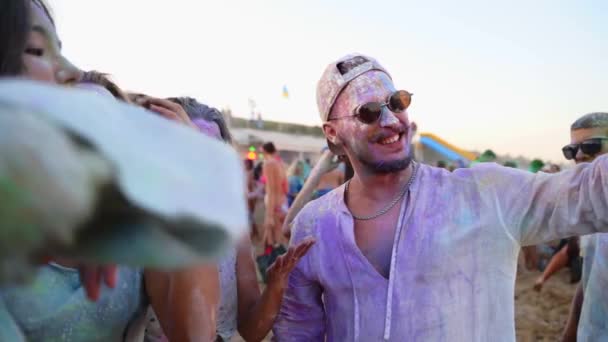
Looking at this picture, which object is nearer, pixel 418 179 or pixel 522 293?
pixel 418 179

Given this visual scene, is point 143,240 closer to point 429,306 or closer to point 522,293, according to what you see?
point 429,306

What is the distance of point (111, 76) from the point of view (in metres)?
1.35

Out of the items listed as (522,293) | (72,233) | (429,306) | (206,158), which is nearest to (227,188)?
(206,158)

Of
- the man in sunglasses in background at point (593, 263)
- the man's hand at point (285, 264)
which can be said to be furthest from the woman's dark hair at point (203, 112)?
the man in sunglasses in background at point (593, 263)

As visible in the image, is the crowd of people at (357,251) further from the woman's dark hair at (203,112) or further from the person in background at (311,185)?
the person in background at (311,185)

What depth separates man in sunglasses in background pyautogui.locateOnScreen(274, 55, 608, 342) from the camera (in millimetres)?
1551

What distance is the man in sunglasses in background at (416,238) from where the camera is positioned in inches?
61.1

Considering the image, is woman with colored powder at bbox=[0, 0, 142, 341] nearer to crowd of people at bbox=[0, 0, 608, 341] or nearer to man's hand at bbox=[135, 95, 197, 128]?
crowd of people at bbox=[0, 0, 608, 341]

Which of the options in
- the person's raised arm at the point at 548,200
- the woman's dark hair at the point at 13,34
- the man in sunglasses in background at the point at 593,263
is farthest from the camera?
the man in sunglasses in background at the point at 593,263

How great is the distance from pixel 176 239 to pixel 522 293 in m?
7.24

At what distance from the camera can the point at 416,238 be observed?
65.4 inches

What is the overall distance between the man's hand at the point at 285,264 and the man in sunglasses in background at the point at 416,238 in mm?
146

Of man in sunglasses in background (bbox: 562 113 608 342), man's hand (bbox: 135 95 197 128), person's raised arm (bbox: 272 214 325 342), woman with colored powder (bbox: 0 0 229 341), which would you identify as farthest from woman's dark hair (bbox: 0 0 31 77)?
man in sunglasses in background (bbox: 562 113 608 342)

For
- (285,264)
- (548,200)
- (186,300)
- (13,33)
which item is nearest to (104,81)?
(13,33)
